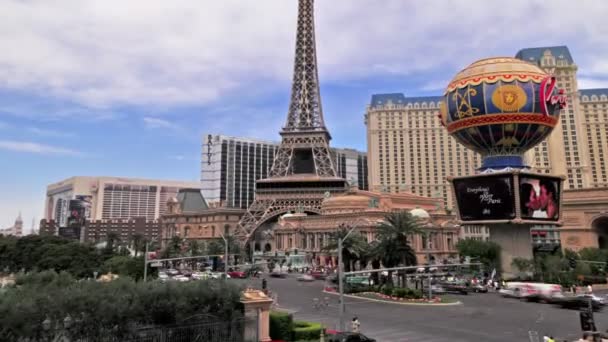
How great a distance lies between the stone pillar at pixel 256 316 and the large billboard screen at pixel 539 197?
4908 cm

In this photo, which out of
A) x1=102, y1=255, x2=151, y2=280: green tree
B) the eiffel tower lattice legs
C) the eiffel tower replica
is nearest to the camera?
x1=102, y1=255, x2=151, y2=280: green tree

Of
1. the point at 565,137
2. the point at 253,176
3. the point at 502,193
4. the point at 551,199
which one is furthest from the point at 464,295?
the point at 253,176

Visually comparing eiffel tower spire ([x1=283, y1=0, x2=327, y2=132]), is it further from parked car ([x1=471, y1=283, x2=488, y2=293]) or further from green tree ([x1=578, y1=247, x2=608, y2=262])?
parked car ([x1=471, y1=283, x2=488, y2=293])

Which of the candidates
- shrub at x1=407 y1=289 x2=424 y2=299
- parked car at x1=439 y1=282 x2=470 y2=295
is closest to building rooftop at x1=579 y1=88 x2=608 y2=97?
parked car at x1=439 y1=282 x2=470 y2=295

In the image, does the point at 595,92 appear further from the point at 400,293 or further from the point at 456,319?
the point at 456,319

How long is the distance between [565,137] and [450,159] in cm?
3625

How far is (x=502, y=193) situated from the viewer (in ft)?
201

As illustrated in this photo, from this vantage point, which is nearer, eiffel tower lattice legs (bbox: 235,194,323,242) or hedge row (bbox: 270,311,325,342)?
hedge row (bbox: 270,311,325,342)

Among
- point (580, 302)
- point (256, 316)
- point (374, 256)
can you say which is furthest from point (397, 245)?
point (256, 316)

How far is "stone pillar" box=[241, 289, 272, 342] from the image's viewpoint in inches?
890

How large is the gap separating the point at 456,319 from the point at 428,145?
130 meters

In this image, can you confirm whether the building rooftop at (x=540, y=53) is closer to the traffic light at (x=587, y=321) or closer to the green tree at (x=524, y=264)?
the green tree at (x=524, y=264)

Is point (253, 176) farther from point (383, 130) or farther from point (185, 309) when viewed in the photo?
point (185, 309)

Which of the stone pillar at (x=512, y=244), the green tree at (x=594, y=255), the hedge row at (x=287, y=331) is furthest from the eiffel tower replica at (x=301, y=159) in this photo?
the hedge row at (x=287, y=331)
